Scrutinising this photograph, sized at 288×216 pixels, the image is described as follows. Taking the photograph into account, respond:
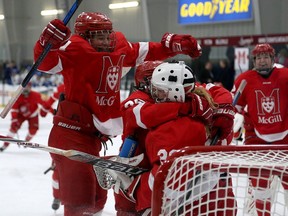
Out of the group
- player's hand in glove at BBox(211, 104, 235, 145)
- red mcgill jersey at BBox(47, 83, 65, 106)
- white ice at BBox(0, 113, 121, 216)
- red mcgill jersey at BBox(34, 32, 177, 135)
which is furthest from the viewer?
red mcgill jersey at BBox(47, 83, 65, 106)

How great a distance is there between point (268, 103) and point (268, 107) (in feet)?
0.08

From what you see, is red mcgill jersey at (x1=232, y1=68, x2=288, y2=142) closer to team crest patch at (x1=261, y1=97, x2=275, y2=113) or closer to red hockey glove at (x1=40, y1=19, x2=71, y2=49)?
team crest patch at (x1=261, y1=97, x2=275, y2=113)

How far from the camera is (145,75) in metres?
2.64

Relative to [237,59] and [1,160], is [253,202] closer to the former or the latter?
[1,160]

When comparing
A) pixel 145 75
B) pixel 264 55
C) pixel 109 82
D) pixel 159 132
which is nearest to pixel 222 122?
pixel 159 132

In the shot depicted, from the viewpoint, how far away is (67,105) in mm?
2902

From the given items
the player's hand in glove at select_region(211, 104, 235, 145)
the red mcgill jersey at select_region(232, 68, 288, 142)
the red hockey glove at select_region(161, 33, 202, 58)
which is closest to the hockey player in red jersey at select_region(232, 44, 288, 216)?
the red mcgill jersey at select_region(232, 68, 288, 142)

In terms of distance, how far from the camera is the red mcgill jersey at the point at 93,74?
9.11 ft

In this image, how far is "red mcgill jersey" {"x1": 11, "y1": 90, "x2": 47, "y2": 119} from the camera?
23.2ft

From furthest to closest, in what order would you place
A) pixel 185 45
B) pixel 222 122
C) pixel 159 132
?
pixel 185 45 → pixel 222 122 → pixel 159 132

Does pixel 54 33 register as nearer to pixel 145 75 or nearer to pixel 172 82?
pixel 145 75

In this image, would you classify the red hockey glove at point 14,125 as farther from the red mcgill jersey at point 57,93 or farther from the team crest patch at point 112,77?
the team crest patch at point 112,77

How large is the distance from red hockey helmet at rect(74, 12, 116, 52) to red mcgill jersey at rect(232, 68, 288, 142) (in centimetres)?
139

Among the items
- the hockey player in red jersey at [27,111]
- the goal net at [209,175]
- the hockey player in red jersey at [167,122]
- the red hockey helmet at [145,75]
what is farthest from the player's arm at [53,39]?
the hockey player in red jersey at [27,111]
